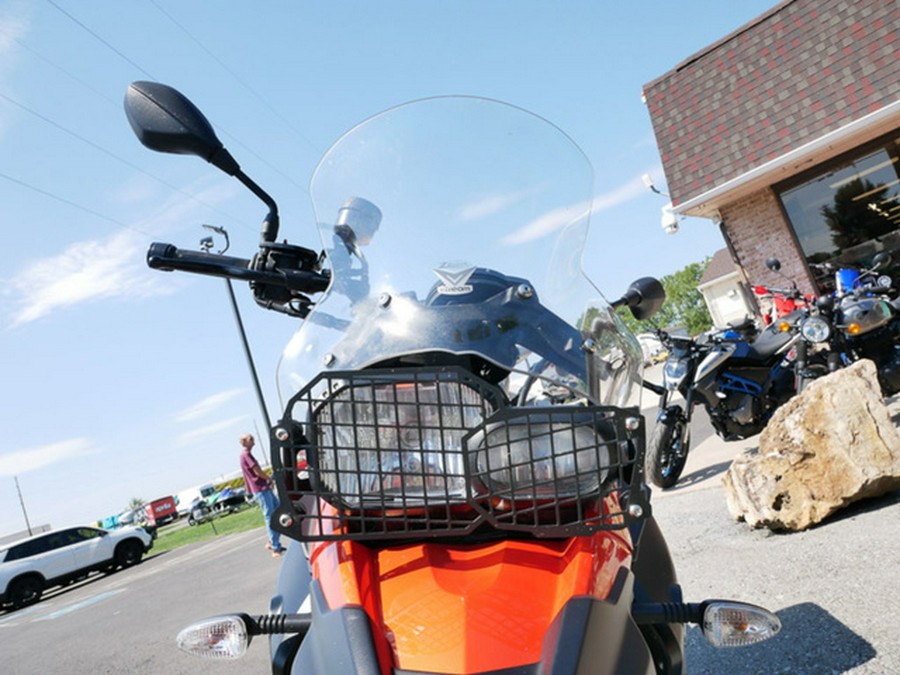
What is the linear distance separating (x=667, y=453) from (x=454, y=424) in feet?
16.2

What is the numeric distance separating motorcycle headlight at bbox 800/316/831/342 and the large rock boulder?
166 cm

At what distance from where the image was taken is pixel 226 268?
2.12 meters

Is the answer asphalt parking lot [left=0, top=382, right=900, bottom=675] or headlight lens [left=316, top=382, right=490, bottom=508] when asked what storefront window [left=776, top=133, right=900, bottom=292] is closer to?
asphalt parking lot [left=0, top=382, right=900, bottom=675]

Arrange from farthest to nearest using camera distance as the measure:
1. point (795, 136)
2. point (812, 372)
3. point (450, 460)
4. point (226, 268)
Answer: point (795, 136), point (812, 372), point (226, 268), point (450, 460)

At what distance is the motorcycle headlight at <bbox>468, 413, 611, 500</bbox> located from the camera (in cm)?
137

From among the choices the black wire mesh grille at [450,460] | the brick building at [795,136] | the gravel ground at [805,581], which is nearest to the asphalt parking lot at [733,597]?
the gravel ground at [805,581]

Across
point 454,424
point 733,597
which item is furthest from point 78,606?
point 454,424

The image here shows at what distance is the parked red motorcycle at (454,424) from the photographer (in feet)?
4.26

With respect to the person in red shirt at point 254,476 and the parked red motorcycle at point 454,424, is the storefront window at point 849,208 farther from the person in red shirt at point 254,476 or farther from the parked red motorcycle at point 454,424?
the parked red motorcycle at point 454,424

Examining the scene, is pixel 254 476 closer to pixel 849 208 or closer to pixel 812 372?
pixel 812 372

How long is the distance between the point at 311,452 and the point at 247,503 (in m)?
39.0

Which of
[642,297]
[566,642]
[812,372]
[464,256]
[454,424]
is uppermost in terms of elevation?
[464,256]

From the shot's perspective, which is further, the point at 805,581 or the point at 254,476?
the point at 254,476

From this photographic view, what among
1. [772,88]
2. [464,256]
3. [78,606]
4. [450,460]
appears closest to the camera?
[450,460]
